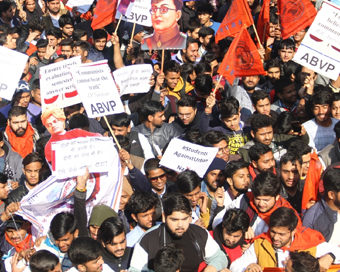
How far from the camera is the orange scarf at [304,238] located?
520 centimetres

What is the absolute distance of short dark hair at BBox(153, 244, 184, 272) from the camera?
468cm

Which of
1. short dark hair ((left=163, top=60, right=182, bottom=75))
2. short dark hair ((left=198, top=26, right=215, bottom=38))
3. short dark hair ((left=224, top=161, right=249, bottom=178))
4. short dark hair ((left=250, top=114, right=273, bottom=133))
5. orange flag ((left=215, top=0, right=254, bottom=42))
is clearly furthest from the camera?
Answer: short dark hair ((left=198, top=26, right=215, bottom=38))

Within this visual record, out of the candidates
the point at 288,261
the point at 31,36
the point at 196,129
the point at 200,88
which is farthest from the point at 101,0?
the point at 288,261

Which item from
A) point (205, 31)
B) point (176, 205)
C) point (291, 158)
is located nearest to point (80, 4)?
point (205, 31)

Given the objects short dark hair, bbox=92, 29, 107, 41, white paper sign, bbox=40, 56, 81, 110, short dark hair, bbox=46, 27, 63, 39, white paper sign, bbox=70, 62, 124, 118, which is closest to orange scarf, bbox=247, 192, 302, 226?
white paper sign, bbox=70, 62, 124, 118

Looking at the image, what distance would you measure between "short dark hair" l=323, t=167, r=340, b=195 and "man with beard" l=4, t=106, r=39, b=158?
4.13m

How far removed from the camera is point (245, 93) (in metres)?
8.85

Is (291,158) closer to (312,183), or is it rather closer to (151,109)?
(312,183)

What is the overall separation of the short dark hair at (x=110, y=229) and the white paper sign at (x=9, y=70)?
282 centimetres

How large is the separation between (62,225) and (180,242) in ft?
4.21

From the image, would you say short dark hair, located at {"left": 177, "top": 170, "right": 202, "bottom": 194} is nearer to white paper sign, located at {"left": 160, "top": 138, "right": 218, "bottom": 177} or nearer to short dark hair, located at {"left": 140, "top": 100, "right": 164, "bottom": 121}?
white paper sign, located at {"left": 160, "top": 138, "right": 218, "bottom": 177}

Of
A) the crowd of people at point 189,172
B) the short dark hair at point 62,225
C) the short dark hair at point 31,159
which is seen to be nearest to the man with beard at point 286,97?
the crowd of people at point 189,172

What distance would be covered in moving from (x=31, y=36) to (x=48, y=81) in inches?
152

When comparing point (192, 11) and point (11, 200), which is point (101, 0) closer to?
point (192, 11)
